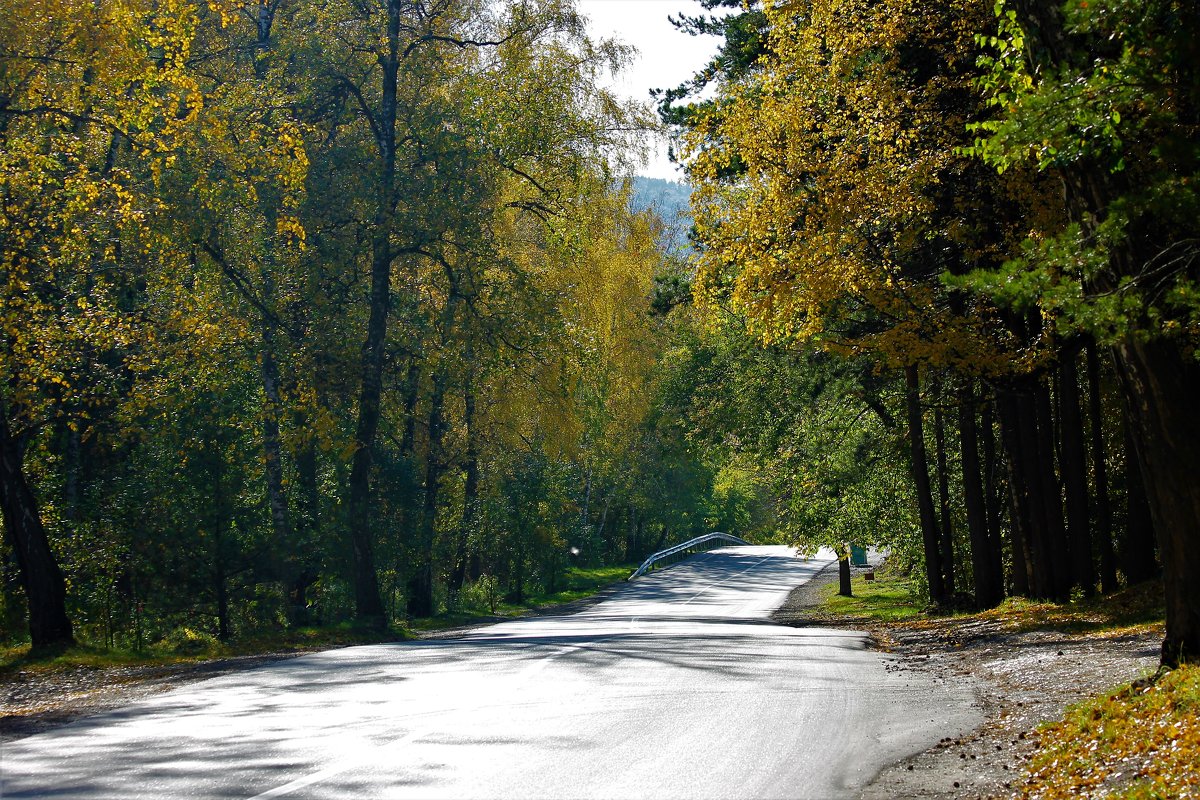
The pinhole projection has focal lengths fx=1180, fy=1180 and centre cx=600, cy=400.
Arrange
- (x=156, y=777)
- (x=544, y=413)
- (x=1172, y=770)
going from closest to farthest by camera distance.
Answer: (x=1172, y=770) < (x=156, y=777) < (x=544, y=413)

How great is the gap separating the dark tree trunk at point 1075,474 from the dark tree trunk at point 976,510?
2.27m

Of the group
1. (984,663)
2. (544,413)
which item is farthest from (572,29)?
(984,663)

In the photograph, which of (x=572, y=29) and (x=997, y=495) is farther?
(x=572, y=29)

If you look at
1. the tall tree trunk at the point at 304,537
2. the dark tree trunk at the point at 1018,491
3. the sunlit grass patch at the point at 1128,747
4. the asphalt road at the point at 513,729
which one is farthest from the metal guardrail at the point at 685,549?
the sunlit grass patch at the point at 1128,747

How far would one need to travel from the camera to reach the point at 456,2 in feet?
93.6

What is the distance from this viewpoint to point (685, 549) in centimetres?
6481

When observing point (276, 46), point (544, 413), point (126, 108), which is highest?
point (276, 46)

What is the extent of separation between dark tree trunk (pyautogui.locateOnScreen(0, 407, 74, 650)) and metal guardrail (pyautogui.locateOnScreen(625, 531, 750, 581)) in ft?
99.7

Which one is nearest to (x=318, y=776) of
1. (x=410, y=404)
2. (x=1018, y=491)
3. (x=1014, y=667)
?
(x=1014, y=667)

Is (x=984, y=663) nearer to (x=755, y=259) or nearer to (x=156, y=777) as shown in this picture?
(x=755, y=259)

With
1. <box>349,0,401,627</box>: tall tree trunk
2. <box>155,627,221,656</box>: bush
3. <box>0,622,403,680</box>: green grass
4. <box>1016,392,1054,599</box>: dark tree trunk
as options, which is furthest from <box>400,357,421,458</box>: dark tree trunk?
<box>1016,392,1054,599</box>: dark tree trunk

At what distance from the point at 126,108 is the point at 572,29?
14.3m

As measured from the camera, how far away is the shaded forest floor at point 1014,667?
300 inches

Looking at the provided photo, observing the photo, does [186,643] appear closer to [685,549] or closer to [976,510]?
[976,510]
